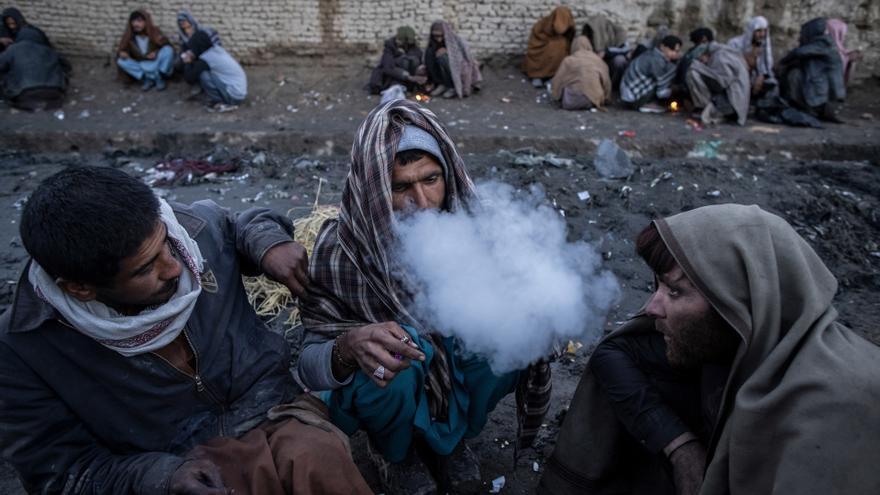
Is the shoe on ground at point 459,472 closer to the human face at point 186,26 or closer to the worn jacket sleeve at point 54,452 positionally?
the worn jacket sleeve at point 54,452

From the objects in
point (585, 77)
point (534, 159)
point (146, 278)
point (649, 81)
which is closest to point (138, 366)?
point (146, 278)

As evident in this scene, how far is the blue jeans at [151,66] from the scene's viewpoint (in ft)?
34.7

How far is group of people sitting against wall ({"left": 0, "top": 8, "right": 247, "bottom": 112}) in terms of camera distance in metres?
9.88

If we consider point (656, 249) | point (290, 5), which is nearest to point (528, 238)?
point (656, 249)

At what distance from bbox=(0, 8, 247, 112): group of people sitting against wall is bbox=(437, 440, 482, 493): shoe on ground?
873 cm

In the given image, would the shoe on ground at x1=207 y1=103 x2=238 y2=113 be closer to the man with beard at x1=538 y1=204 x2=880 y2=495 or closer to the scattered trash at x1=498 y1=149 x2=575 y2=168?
the scattered trash at x1=498 y1=149 x2=575 y2=168

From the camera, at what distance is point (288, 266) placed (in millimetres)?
2287

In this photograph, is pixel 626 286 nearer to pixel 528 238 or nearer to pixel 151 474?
pixel 528 238

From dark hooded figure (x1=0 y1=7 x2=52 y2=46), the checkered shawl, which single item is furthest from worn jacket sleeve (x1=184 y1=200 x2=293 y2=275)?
dark hooded figure (x1=0 y1=7 x2=52 y2=46)

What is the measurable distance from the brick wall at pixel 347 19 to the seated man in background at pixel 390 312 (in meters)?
9.30

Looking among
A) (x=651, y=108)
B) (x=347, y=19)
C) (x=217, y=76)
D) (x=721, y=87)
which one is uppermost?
(x=347, y=19)

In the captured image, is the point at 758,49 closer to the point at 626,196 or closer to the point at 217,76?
the point at 626,196

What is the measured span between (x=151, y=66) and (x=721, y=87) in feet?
A: 32.7

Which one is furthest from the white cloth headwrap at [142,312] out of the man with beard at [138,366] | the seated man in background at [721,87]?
the seated man in background at [721,87]
